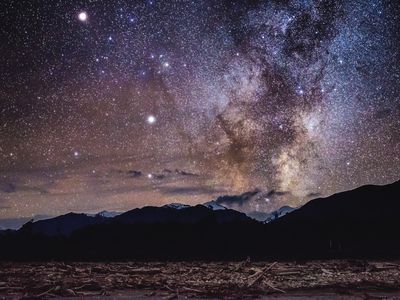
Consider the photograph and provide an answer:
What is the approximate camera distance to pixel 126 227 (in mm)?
38844

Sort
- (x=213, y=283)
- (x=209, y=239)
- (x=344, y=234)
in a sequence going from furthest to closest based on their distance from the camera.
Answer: (x=209, y=239)
(x=344, y=234)
(x=213, y=283)

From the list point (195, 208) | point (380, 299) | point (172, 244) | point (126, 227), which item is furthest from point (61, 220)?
point (380, 299)

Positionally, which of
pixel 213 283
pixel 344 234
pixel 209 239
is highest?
pixel 344 234

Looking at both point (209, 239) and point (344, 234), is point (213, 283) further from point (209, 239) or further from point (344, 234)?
point (344, 234)

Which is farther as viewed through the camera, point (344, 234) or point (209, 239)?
point (209, 239)

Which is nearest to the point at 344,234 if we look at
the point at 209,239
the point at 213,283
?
the point at 209,239

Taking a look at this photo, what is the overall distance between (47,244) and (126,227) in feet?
28.8

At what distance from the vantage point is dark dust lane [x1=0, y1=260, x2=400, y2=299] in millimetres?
9578

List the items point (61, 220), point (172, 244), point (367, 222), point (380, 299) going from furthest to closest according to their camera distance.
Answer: point (61, 220) < point (367, 222) < point (172, 244) < point (380, 299)

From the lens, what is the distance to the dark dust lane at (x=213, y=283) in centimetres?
958

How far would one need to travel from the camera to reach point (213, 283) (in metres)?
11.3

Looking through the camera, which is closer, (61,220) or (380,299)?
(380,299)

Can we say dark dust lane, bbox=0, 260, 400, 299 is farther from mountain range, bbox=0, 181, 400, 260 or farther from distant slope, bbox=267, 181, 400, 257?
mountain range, bbox=0, 181, 400, 260

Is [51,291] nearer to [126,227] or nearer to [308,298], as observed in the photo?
[308,298]
